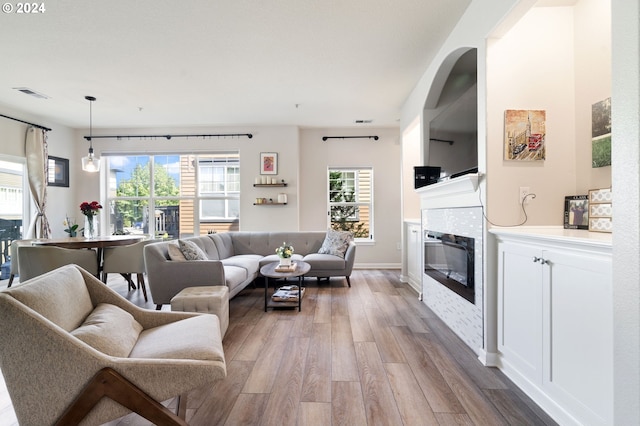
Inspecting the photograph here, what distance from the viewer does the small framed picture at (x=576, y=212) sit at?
180 cm

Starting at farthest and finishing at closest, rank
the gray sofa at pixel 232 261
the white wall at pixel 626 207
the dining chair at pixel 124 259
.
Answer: the dining chair at pixel 124 259 < the gray sofa at pixel 232 261 < the white wall at pixel 626 207

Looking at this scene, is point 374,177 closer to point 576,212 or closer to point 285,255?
point 285,255

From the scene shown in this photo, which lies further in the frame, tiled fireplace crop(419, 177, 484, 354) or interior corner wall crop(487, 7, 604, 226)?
tiled fireplace crop(419, 177, 484, 354)

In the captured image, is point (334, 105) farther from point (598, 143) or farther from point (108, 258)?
point (108, 258)

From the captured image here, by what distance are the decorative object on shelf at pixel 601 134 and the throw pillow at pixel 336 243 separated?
3.08 m

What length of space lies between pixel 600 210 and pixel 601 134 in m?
0.52

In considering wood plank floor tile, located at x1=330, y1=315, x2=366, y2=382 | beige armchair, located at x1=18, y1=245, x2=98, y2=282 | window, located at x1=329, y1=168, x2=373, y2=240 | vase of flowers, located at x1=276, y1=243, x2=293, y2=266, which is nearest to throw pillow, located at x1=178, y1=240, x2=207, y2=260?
vase of flowers, located at x1=276, y1=243, x2=293, y2=266

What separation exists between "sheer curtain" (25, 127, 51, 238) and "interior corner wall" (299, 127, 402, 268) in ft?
14.0

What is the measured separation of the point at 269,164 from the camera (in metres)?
5.27

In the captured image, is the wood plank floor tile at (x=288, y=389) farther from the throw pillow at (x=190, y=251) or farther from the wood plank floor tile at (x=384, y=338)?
the throw pillow at (x=190, y=251)

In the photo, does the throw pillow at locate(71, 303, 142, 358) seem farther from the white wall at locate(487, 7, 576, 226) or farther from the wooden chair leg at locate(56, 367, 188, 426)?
the white wall at locate(487, 7, 576, 226)

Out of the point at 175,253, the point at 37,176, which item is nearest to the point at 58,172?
the point at 37,176

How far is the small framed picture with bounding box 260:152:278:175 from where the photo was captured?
527 cm

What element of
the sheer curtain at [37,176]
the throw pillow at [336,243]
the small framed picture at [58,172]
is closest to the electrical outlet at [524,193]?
the throw pillow at [336,243]
